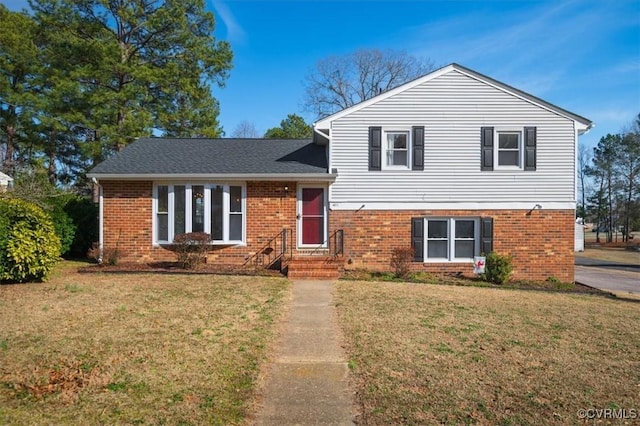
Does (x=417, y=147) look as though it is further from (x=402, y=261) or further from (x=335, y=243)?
(x=335, y=243)

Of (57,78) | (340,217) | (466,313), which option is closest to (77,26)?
(57,78)

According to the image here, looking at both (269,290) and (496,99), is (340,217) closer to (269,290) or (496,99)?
(269,290)

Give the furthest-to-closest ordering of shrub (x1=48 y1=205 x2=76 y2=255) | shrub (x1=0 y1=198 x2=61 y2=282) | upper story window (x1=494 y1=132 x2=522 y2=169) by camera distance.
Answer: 1. shrub (x1=48 y1=205 x2=76 y2=255)
2. upper story window (x1=494 y1=132 x2=522 y2=169)
3. shrub (x1=0 y1=198 x2=61 y2=282)

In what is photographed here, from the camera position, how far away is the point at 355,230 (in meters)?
12.8

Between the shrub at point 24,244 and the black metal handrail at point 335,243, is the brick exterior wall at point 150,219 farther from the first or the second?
the shrub at point 24,244

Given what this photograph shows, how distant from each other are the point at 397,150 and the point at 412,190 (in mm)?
1313

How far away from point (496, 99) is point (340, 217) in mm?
5980

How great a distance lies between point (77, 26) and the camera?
22.3 metres

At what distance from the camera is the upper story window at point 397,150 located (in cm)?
1292

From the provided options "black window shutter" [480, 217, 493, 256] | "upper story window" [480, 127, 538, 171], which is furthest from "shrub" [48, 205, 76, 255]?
"upper story window" [480, 127, 538, 171]

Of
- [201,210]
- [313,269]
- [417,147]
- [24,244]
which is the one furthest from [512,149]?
[24,244]

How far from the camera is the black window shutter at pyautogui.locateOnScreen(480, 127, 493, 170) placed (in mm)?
12781

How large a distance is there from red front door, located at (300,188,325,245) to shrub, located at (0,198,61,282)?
6.56 metres

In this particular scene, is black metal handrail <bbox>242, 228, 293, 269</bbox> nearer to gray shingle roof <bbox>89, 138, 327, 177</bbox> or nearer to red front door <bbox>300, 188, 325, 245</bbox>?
red front door <bbox>300, 188, 325, 245</bbox>
